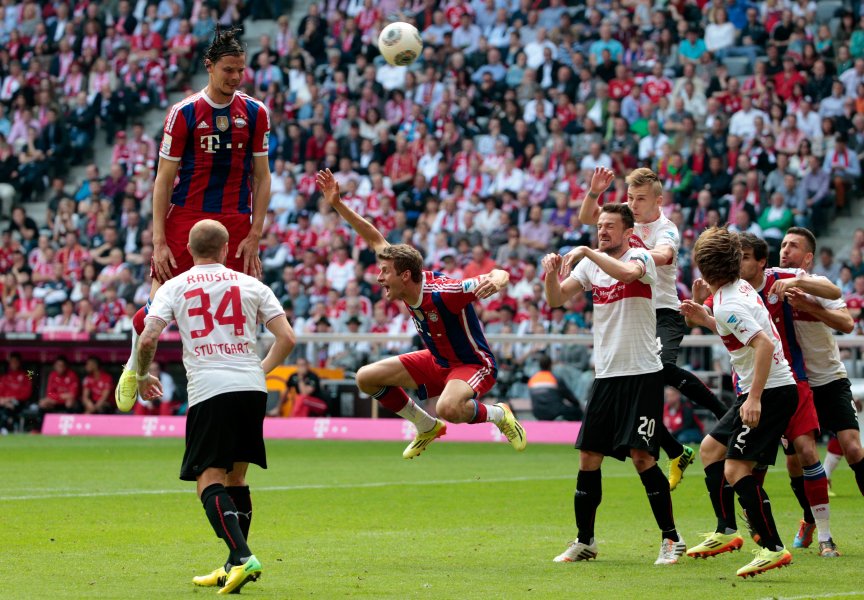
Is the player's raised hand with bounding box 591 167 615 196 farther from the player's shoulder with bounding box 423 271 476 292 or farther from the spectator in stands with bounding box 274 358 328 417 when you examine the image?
the spectator in stands with bounding box 274 358 328 417

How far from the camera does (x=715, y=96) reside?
23078mm

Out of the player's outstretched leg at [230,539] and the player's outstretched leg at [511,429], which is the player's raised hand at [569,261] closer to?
the player's outstretched leg at [511,429]

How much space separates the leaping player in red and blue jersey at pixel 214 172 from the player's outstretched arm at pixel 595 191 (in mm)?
2241

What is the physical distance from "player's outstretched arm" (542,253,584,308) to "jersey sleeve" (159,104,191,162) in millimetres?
2524

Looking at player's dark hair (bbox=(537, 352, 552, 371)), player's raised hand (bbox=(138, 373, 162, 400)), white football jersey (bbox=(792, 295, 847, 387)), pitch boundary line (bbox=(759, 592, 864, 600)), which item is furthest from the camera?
player's dark hair (bbox=(537, 352, 552, 371))

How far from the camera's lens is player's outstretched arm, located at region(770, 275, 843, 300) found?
866cm

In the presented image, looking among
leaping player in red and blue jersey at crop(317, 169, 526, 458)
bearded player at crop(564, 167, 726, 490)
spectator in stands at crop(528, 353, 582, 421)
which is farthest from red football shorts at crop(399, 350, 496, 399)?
spectator in stands at crop(528, 353, 582, 421)

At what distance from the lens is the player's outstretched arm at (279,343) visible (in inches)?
285

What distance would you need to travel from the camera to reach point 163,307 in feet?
23.8

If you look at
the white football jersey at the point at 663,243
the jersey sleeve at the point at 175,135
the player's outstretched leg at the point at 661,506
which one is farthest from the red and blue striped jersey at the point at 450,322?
the jersey sleeve at the point at 175,135

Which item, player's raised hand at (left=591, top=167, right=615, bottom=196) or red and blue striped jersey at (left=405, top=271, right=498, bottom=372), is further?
red and blue striped jersey at (left=405, top=271, right=498, bottom=372)

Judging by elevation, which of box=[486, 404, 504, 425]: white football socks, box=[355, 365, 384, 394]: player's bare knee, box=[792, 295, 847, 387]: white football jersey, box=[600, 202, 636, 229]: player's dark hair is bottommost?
box=[486, 404, 504, 425]: white football socks

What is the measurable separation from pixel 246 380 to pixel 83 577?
4.74 feet

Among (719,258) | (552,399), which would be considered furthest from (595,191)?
(552,399)
